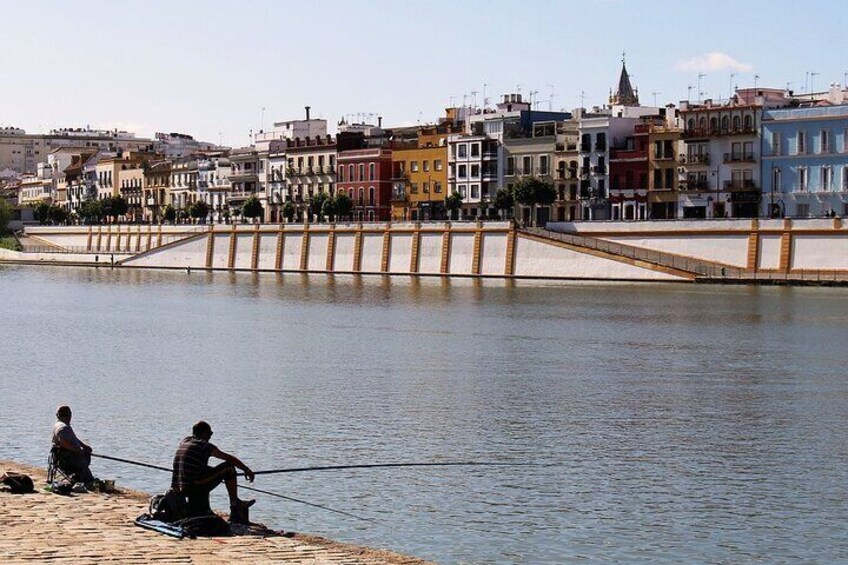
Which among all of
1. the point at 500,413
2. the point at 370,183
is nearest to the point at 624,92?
the point at 370,183

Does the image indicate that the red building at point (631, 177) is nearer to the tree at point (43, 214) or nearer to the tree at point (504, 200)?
the tree at point (504, 200)

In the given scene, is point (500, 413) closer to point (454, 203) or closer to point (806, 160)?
point (806, 160)

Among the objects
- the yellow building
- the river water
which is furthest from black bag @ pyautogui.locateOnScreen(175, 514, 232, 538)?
the yellow building

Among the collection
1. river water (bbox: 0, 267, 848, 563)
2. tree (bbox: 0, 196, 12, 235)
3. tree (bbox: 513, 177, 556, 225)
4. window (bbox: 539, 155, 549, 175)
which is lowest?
river water (bbox: 0, 267, 848, 563)

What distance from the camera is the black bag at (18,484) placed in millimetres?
21547

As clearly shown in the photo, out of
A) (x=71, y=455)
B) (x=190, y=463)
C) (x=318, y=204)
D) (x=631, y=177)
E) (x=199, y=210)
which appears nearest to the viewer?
(x=190, y=463)

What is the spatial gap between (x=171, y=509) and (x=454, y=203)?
325ft

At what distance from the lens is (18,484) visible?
21.6 m

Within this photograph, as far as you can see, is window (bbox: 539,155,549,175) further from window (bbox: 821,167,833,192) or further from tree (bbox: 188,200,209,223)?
tree (bbox: 188,200,209,223)

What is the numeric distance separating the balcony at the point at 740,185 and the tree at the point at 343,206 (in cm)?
3923

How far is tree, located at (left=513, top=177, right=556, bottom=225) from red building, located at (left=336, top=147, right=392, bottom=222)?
→ 896 inches

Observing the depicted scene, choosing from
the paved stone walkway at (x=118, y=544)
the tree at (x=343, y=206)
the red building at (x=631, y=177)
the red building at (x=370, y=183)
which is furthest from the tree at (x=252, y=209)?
the paved stone walkway at (x=118, y=544)

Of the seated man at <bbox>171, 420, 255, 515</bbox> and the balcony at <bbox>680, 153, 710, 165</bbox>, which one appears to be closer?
the seated man at <bbox>171, 420, 255, 515</bbox>

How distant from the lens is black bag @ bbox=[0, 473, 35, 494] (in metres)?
21.5
